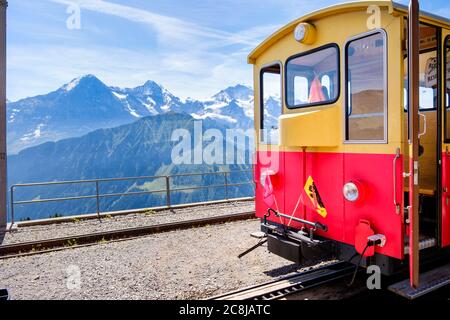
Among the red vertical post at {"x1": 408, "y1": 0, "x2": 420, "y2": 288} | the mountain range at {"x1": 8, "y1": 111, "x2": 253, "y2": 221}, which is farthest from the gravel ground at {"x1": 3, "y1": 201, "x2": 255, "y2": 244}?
the mountain range at {"x1": 8, "y1": 111, "x2": 253, "y2": 221}

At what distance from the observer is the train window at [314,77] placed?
4.24 meters

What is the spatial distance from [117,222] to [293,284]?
5.53m

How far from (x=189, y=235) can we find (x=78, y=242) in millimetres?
2257

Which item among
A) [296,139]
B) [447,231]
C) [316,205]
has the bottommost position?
[447,231]

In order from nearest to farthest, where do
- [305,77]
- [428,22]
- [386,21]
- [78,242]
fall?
1. [386,21]
2. [428,22]
3. [305,77]
4. [78,242]

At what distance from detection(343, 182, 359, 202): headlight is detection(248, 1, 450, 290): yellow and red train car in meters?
0.01

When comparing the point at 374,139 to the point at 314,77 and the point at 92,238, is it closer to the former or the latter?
the point at 314,77

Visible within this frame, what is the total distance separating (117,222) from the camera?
869 centimetres

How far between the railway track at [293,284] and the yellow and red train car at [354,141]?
0.37 m

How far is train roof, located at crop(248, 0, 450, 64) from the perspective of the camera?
135 inches

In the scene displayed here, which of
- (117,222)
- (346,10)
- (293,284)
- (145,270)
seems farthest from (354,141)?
(117,222)

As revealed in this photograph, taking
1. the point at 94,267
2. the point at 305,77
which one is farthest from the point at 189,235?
the point at 305,77

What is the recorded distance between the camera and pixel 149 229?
7.83 metres
